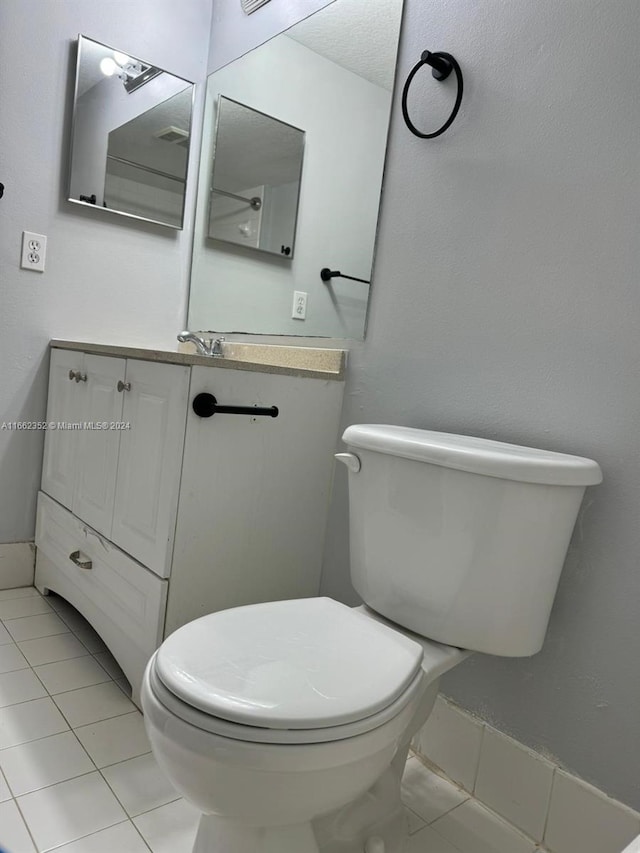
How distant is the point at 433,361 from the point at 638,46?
669mm

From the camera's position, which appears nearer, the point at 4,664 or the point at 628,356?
the point at 628,356

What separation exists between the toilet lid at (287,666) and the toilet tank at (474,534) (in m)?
0.12

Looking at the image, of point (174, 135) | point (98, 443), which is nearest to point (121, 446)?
point (98, 443)

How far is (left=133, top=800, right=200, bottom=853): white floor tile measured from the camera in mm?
1000

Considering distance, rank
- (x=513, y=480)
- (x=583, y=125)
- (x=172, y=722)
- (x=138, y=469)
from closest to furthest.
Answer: (x=172, y=722), (x=513, y=480), (x=583, y=125), (x=138, y=469)

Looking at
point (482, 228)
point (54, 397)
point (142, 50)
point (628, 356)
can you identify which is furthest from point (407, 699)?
point (142, 50)

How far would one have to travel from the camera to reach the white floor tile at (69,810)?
992mm

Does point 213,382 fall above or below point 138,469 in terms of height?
above

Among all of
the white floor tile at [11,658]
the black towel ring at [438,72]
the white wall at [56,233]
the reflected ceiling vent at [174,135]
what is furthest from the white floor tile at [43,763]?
the reflected ceiling vent at [174,135]

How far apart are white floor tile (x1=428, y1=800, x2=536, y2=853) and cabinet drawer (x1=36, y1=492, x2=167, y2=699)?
70cm

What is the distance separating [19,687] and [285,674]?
93 cm

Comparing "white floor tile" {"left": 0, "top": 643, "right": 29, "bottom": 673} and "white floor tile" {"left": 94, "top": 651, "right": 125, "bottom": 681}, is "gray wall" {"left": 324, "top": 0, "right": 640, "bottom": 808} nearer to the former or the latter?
"white floor tile" {"left": 94, "top": 651, "right": 125, "bottom": 681}

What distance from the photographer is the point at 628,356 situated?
1009mm

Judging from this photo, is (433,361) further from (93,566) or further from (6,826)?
(6,826)
